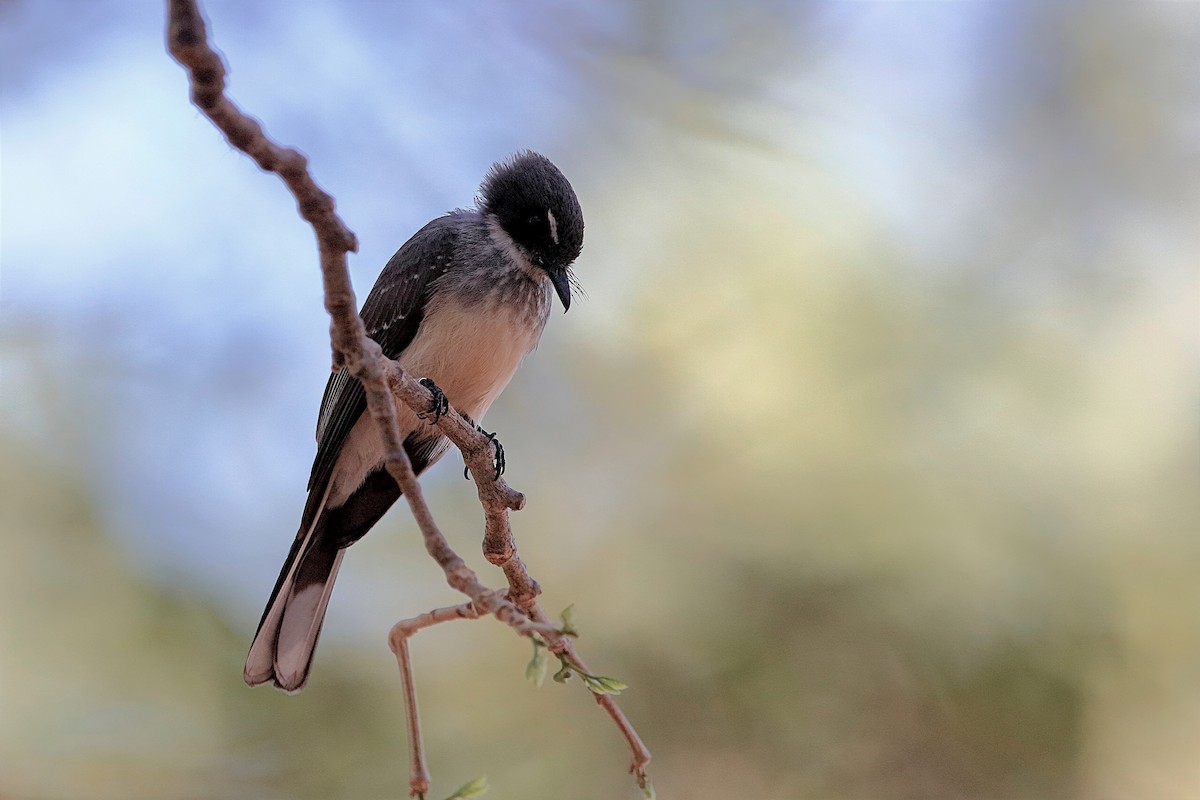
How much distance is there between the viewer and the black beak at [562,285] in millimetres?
3701

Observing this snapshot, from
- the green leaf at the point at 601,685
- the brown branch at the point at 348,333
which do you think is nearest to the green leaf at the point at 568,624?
the brown branch at the point at 348,333

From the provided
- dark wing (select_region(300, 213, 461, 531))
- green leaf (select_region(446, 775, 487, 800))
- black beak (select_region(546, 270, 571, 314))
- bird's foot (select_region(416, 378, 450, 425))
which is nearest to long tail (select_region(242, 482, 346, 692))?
dark wing (select_region(300, 213, 461, 531))

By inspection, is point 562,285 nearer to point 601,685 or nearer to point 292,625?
point 292,625

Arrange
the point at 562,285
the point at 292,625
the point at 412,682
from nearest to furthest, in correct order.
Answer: the point at 412,682
the point at 292,625
the point at 562,285

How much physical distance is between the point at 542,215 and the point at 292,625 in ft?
5.53

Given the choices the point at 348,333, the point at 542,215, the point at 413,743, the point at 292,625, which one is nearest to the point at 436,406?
the point at 348,333

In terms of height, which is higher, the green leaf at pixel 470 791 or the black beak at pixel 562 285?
the black beak at pixel 562 285

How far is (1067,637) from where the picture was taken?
11.5ft

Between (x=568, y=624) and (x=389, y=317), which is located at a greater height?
(x=389, y=317)

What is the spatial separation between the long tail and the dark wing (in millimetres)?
153

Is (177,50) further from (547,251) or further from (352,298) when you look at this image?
(547,251)

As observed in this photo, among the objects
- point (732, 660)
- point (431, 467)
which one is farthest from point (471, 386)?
point (732, 660)

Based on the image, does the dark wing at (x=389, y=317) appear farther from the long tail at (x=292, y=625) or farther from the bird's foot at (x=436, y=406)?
the bird's foot at (x=436, y=406)

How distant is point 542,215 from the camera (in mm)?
3895
